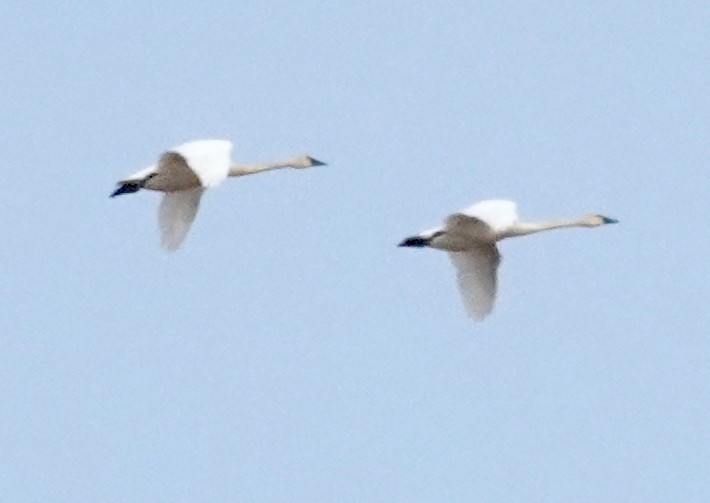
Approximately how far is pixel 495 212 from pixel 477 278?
1.48 meters

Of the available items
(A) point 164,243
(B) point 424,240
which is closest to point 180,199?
(A) point 164,243

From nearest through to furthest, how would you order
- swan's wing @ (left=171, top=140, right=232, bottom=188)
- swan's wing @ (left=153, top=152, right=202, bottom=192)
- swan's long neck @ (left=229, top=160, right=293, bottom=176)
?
swan's wing @ (left=171, top=140, right=232, bottom=188) < swan's wing @ (left=153, top=152, right=202, bottom=192) < swan's long neck @ (left=229, top=160, right=293, bottom=176)

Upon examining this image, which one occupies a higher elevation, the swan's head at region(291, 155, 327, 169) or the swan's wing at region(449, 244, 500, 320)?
the swan's head at region(291, 155, 327, 169)

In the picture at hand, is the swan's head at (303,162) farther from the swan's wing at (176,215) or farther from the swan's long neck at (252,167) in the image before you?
the swan's wing at (176,215)

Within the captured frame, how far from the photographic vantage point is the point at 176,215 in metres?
39.6

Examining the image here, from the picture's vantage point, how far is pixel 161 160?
38.4 m

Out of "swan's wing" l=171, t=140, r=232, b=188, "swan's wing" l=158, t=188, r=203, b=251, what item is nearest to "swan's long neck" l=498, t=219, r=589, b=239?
"swan's wing" l=171, t=140, r=232, b=188

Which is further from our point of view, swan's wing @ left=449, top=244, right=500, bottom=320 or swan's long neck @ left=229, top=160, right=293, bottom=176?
swan's long neck @ left=229, top=160, right=293, bottom=176

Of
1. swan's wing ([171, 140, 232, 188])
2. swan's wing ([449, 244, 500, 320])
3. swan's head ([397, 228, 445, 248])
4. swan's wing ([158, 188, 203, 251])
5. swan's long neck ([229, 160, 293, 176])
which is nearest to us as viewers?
swan's wing ([171, 140, 232, 188])

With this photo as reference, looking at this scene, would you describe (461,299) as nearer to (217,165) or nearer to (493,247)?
(493,247)

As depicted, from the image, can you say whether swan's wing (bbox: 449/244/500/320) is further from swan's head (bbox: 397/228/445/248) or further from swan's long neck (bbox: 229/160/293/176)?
swan's long neck (bbox: 229/160/293/176)

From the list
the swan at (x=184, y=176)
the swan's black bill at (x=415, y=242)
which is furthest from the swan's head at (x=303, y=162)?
the swan's black bill at (x=415, y=242)

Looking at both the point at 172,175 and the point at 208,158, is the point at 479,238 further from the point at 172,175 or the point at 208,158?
the point at 172,175

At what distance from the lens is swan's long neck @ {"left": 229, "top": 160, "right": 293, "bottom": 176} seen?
41.0 m
